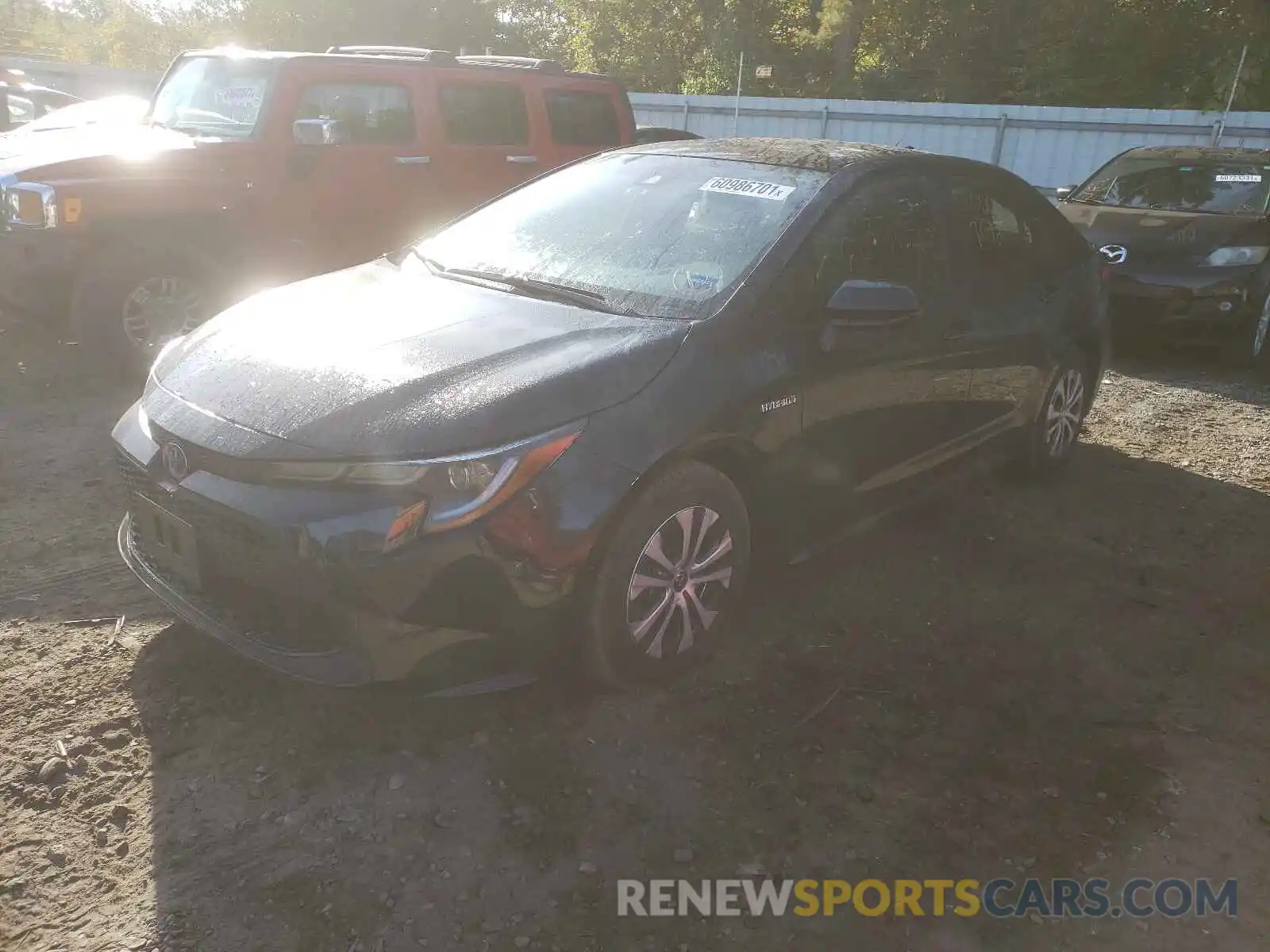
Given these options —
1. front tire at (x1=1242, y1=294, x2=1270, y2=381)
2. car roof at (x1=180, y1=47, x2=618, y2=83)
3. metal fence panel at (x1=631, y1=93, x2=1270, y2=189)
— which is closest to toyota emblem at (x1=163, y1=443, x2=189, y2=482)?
car roof at (x1=180, y1=47, x2=618, y2=83)

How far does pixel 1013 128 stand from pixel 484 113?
11.4 metres

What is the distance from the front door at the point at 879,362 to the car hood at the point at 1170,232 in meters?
4.48

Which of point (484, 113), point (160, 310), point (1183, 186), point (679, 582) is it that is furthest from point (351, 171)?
point (1183, 186)

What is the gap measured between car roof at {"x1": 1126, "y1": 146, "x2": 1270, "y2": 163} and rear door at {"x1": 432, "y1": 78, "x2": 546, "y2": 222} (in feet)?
18.1

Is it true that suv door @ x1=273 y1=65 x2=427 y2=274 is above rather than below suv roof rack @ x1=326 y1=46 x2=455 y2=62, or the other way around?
below

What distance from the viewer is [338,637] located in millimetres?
2490

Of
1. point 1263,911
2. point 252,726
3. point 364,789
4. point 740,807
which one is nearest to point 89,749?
point 252,726

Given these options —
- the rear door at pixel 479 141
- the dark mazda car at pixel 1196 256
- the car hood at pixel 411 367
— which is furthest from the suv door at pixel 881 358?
the dark mazda car at pixel 1196 256

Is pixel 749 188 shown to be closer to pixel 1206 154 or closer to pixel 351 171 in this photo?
pixel 351 171

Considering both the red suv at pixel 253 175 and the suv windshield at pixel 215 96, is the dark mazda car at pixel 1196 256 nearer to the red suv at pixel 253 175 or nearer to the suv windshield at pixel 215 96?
the red suv at pixel 253 175

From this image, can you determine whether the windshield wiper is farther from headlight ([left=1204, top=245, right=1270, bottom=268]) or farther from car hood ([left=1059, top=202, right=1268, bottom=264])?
headlight ([left=1204, top=245, right=1270, bottom=268])

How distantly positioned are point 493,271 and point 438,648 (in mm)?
1579

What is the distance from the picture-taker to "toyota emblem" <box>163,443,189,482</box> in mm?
2703

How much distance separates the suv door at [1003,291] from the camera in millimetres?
4000
